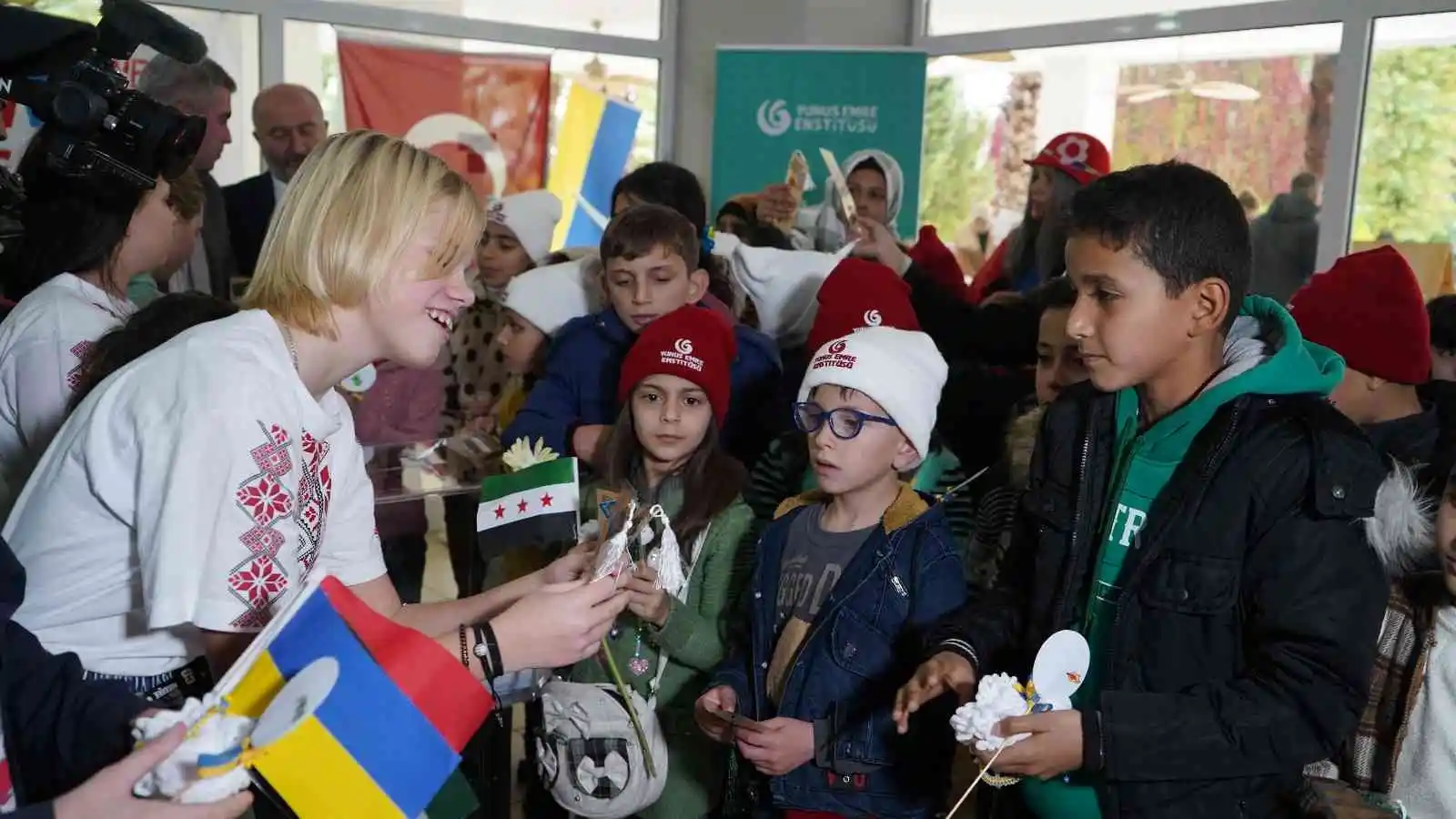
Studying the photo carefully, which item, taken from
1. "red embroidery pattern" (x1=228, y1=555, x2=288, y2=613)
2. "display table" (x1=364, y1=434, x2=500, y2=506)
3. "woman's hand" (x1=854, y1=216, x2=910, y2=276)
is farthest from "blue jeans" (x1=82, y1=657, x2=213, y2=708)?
"woman's hand" (x1=854, y1=216, x2=910, y2=276)

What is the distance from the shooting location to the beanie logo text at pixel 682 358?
2736mm

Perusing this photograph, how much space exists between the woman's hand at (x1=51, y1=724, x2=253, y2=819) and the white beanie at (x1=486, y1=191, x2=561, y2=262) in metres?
3.38

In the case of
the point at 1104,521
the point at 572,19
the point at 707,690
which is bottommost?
the point at 707,690

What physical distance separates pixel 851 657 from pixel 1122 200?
0.91 meters

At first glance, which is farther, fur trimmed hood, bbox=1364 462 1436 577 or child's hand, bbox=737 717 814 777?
child's hand, bbox=737 717 814 777

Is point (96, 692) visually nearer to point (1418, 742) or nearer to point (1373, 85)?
point (1418, 742)

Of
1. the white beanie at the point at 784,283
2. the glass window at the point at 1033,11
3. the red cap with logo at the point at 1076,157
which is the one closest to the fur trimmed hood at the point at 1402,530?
the white beanie at the point at 784,283

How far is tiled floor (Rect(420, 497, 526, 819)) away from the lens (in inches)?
150

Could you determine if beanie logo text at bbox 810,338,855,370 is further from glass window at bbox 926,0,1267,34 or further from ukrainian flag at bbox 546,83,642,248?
ukrainian flag at bbox 546,83,642,248

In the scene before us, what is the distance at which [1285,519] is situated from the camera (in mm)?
1624

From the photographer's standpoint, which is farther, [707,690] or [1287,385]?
[707,690]

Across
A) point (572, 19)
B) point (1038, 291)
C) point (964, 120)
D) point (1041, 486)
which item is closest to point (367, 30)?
point (572, 19)

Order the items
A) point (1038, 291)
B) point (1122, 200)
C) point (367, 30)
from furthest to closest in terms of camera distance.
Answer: point (367, 30) < point (1038, 291) < point (1122, 200)

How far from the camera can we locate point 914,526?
2205 mm
